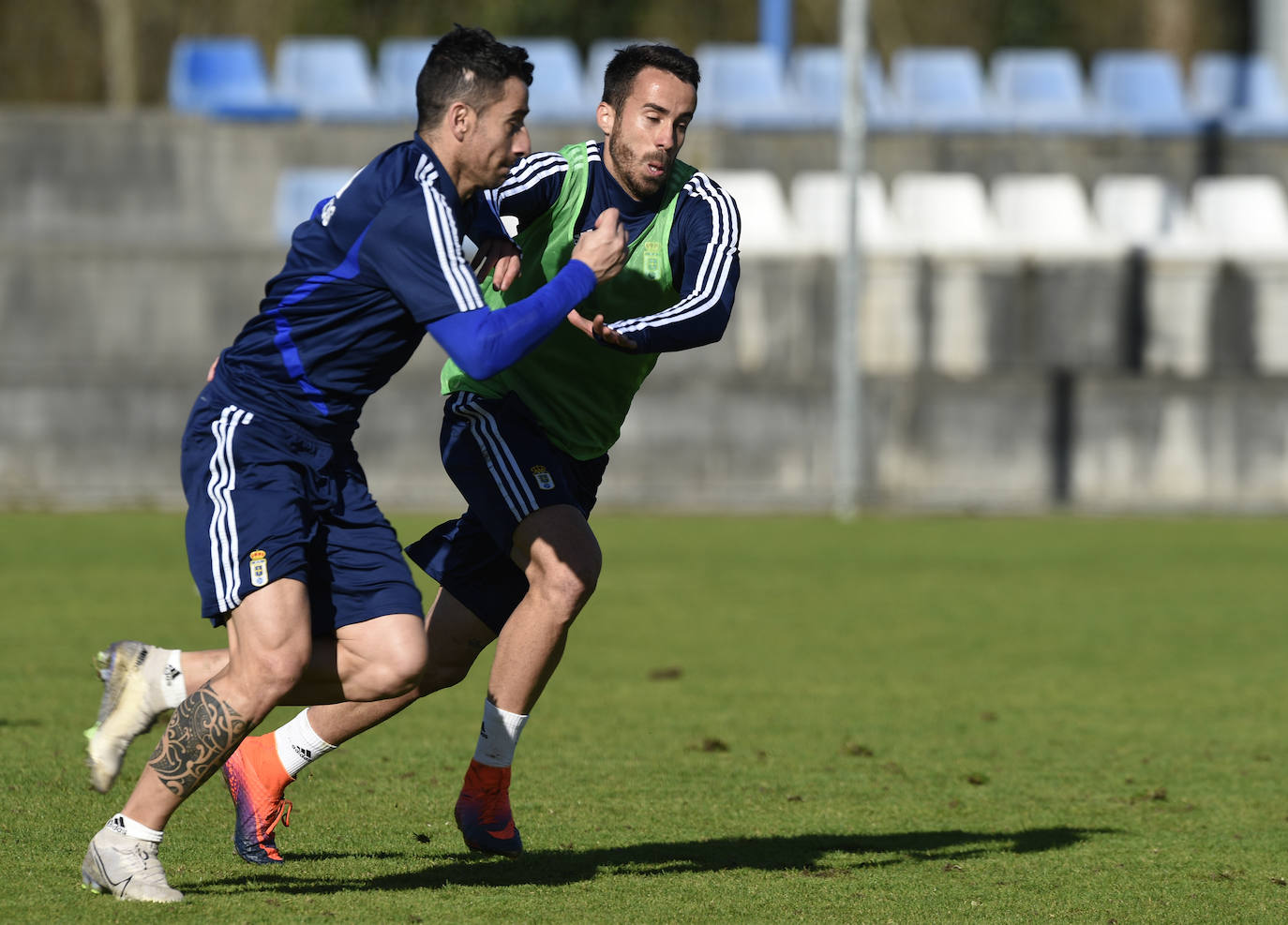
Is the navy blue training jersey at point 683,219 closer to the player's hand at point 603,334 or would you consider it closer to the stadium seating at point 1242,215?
the player's hand at point 603,334

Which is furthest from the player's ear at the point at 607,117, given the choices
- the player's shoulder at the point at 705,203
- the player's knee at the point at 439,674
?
the player's knee at the point at 439,674

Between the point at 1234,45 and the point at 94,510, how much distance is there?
112ft

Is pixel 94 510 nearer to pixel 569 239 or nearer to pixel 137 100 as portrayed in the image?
pixel 569 239

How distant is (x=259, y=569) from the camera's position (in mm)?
4586

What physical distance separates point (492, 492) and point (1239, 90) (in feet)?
73.6

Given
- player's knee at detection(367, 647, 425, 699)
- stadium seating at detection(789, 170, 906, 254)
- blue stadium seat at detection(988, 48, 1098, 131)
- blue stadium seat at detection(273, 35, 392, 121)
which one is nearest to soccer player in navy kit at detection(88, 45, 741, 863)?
player's knee at detection(367, 647, 425, 699)

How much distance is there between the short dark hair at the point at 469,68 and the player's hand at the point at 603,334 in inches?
26.5

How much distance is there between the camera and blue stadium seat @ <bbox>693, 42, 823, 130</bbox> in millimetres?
23000

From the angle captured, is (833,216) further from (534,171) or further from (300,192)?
(534,171)

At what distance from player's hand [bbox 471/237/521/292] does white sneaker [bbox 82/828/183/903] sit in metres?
1.81

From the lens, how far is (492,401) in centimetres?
570

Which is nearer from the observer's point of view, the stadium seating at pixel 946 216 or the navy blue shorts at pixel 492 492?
the navy blue shorts at pixel 492 492

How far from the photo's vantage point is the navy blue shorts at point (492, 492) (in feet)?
18.0

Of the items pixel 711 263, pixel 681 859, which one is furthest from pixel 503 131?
pixel 681 859
